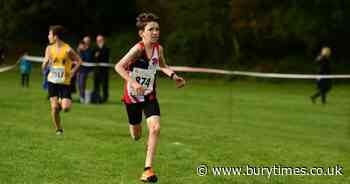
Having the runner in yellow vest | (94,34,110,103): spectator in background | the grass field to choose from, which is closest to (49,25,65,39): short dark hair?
the runner in yellow vest

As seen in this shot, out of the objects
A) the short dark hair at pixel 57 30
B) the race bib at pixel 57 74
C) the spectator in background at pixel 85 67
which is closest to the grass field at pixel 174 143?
the race bib at pixel 57 74

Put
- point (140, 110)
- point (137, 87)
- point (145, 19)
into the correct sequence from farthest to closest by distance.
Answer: point (140, 110)
point (145, 19)
point (137, 87)

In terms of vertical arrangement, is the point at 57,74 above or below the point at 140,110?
above

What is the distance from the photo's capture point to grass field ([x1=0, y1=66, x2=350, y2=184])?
978 cm

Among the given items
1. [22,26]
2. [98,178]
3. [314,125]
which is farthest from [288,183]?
[22,26]

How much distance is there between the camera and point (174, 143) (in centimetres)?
1320

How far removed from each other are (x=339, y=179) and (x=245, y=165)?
142cm

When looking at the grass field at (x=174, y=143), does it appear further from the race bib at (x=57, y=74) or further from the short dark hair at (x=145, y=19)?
the short dark hair at (x=145, y=19)

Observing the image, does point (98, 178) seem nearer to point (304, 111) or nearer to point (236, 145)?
point (236, 145)

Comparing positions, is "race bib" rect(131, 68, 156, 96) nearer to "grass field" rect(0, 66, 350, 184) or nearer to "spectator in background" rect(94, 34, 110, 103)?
"grass field" rect(0, 66, 350, 184)

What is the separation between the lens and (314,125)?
19766 mm

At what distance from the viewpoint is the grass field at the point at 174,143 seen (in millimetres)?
9781

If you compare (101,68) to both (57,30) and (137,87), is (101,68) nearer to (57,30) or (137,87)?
(57,30)

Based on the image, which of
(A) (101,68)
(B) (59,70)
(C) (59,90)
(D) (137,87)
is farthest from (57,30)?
(A) (101,68)
